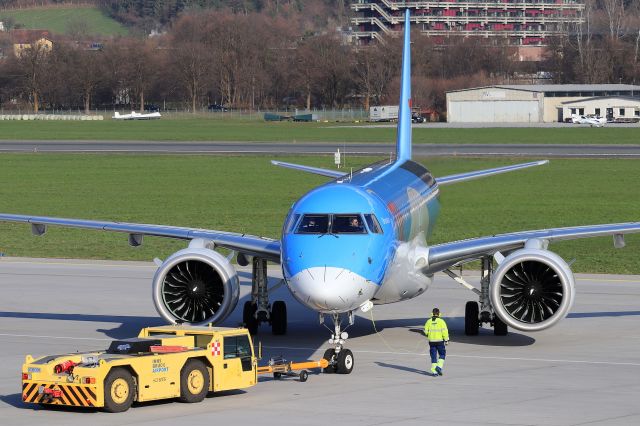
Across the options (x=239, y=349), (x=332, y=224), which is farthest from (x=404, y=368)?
(x=239, y=349)

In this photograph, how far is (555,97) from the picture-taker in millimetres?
195250

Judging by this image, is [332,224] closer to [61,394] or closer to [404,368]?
[404,368]

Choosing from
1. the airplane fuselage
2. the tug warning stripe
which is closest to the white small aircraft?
the airplane fuselage

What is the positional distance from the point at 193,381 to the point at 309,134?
127912mm

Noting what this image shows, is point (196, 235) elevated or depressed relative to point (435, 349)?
elevated

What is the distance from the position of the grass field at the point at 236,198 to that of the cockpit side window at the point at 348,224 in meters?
21.2

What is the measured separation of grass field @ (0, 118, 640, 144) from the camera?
136 meters

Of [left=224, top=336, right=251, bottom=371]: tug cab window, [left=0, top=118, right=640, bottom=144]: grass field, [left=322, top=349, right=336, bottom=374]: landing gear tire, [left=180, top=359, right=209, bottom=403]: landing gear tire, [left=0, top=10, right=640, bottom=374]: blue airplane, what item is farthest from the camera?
[left=0, top=118, right=640, bottom=144]: grass field

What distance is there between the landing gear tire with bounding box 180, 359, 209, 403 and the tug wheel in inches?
44.2

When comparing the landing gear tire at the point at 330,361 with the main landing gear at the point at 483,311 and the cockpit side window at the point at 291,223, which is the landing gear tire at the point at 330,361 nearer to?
the cockpit side window at the point at 291,223

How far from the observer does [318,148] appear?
118 meters

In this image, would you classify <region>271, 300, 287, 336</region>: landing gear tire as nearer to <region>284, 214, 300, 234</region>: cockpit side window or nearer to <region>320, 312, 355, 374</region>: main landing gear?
<region>320, 312, 355, 374</region>: main landing gear

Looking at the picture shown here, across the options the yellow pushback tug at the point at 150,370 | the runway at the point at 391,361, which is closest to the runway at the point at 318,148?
the runway at the point at 391,361

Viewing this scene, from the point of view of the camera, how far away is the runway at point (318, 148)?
108m
